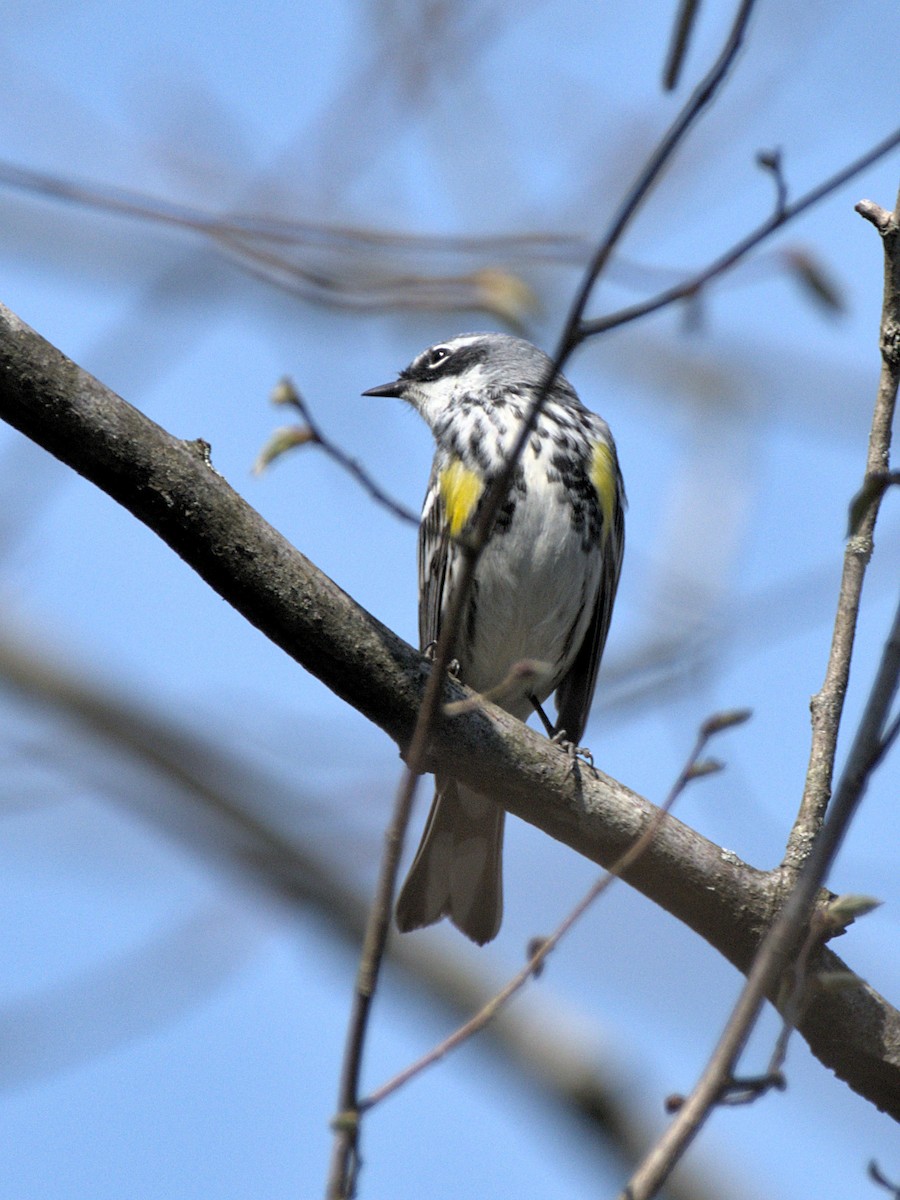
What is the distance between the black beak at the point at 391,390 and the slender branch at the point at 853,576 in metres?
3.81

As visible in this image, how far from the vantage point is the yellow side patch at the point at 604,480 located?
19.3 feet

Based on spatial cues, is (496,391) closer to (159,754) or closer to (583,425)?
(583,425)

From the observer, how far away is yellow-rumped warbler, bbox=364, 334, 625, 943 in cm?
538

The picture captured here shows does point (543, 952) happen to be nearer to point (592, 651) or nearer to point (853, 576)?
point (853, 576)

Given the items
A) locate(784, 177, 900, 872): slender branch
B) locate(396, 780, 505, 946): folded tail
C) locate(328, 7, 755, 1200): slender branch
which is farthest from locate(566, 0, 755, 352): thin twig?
locate(396, 780, 505, 946): folded tail

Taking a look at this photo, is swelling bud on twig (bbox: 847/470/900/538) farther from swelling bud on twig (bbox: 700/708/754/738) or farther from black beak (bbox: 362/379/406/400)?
black beak (bbox: 362/379/406/400)

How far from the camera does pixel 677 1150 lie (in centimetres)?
164

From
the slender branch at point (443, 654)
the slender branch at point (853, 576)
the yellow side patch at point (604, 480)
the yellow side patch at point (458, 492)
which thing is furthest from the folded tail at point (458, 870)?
the slender branch at point (443, 654)

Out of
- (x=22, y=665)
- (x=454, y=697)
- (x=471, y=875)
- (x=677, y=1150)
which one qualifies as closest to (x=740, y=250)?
(x=677, y=1150)

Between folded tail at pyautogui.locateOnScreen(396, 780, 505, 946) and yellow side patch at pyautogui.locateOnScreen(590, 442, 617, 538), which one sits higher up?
yellow side patch at pyautogui.locateOnScreen(590, 442, 617, 538)

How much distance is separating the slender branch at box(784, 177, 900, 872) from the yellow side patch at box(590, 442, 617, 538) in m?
2.29

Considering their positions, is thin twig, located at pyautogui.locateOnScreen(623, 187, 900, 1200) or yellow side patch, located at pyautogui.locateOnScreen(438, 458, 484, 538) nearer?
thin twig, located at pyautogui.locateOnScreen(623, 187, 900, 1200)

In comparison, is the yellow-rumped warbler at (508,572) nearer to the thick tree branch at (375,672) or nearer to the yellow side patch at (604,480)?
the yellow side patch at (604,480)

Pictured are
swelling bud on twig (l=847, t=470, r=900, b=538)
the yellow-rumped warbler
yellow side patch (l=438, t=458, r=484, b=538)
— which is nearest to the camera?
swelling bud on twig (l=847, t=470, r=900, b=538)
